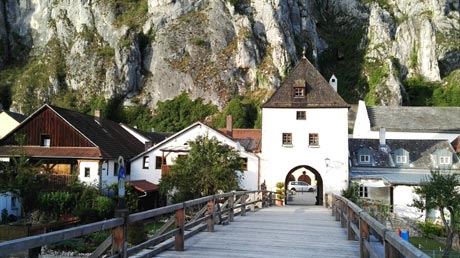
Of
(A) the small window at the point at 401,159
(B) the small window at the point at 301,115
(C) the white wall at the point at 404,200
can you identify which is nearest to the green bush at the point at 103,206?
(B) the small window at the point at 301,115

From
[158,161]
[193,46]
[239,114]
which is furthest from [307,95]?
[193,46]

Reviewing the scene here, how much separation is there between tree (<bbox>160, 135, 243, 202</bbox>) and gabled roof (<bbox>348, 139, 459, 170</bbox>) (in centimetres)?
1491

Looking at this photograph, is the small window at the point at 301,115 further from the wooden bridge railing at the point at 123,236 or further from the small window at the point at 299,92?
the wooden bridge railing at the point at 123,236

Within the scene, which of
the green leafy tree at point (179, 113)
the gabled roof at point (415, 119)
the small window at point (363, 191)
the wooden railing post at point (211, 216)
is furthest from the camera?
the green leafy tree at point (179, 113)

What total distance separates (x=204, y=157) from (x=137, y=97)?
4900cm

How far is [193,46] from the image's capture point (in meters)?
74.1

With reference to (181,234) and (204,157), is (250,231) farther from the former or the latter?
(204,157)

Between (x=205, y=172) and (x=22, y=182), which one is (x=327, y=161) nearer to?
(x=205, y=172)

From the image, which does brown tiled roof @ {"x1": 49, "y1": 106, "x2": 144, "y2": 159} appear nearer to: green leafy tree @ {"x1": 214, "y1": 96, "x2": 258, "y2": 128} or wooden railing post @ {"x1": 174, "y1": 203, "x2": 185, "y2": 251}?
green leafy tree @ {"x1": 214, "y1": 96, "x2": 258, "y2": 128}

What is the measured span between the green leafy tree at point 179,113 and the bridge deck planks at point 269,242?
55737 millimetres

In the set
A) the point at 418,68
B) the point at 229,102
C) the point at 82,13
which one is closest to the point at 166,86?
the point at 229,102

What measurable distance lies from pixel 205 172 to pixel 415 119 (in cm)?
3762

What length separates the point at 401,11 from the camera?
9012 centimetres

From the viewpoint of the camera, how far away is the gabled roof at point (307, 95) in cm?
3188
